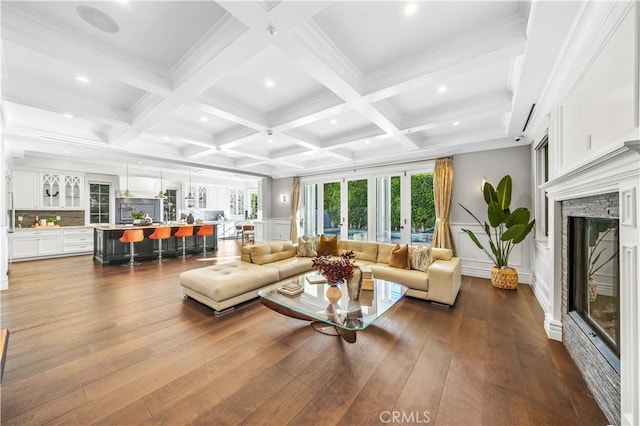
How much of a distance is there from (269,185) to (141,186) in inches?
167

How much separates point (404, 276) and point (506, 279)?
1953 mm

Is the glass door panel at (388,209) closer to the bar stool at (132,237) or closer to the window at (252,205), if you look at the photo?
the bar stool at (132,237)

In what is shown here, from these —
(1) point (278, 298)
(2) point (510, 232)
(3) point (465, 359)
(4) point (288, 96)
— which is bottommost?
(3) point (465, 359)

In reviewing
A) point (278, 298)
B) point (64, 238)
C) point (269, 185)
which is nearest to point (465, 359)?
point (278, 298)

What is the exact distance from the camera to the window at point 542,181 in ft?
12.3

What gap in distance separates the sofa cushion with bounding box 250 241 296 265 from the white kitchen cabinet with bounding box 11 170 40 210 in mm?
7005

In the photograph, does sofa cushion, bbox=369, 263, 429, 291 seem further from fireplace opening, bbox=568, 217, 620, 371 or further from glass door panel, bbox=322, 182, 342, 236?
glass door panel, bbox=322, 182, 342, 236

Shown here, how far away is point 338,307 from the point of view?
2445 mm

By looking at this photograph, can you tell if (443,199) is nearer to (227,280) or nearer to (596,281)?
(596,281)

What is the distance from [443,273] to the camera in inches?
127

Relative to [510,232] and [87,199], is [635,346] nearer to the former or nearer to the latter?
[510,232]

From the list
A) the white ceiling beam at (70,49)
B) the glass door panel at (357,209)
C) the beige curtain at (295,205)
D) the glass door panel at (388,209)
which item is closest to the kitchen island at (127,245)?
the beige curtain at (295,205)

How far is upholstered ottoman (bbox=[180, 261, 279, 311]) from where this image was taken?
2.97 metres

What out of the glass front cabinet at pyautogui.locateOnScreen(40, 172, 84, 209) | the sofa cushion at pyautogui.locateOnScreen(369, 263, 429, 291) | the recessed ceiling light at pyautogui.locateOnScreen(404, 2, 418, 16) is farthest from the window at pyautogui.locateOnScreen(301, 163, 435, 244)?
the glass front cabinet at pyautogui.locateOnScreen(40, 172, 84, 209)
